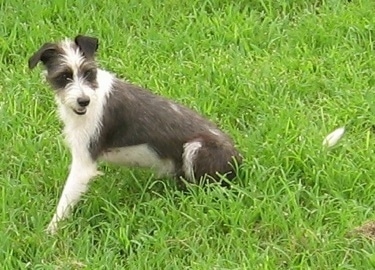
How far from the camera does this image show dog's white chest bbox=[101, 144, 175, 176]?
5.88 metres

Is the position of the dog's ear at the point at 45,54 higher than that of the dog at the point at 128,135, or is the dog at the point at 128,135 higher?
the dog's ear at the point at 45,54

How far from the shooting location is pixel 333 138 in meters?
6.21

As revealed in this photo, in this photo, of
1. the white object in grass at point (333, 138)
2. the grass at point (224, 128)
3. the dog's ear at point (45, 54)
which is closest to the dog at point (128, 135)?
the dog's ear at point (45, 54)

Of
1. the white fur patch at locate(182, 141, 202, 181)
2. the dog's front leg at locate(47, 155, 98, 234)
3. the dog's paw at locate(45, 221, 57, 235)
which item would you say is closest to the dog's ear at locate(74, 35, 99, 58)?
the dog's front leg at locate(47, 155, 98, 234)

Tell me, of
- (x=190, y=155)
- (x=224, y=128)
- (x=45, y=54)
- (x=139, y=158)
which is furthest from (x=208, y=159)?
(x=45, y=54)

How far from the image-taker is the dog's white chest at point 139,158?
588 cm

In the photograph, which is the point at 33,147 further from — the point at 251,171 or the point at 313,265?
the point at 313,265

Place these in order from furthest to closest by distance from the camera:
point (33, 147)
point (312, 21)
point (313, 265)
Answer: point (312, 21)
point (33, 147)
point (313, 265)

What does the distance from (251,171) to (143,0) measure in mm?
2741

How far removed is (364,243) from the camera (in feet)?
17.3

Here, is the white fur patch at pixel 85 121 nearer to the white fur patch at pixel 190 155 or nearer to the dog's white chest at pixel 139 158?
the dog's white chest at pixel 139 158

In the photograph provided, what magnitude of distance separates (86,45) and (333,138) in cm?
175

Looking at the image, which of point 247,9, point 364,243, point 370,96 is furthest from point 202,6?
point 364,243

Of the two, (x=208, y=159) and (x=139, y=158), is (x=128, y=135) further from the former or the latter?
(x=208, y=159)
